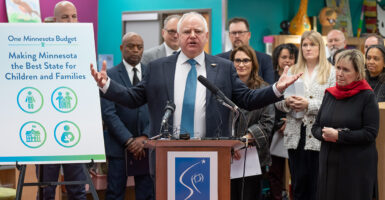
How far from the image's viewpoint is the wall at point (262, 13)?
9609 mm

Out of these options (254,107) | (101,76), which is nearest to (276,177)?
(254,107)

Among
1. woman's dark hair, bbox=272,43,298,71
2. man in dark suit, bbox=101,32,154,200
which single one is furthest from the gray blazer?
woman's dark hair, bbox=272,43,298,71

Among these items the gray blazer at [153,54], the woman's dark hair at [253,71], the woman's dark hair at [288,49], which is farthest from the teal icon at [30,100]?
the woman's dark hair at [288,49]

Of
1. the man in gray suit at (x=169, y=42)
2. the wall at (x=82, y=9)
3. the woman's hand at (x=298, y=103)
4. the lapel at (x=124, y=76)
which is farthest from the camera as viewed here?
the wall at (x=82, y=9)

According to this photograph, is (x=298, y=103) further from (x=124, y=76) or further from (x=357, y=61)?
(x=124, y=76)

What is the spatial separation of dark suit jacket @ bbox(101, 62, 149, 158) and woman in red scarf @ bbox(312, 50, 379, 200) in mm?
1541

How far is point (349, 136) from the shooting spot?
4074 mm

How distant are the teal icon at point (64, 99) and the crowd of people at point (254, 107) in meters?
0.23

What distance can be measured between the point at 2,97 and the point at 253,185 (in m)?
1.96

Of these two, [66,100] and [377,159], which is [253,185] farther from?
[66,100]

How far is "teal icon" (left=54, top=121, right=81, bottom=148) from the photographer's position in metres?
3.60

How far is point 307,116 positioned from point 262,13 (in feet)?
17.7

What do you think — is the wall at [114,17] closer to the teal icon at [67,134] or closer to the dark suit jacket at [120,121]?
the dark suit jacket at [120,121]

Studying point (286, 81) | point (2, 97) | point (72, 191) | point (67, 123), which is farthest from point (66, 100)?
point (286, 81)
